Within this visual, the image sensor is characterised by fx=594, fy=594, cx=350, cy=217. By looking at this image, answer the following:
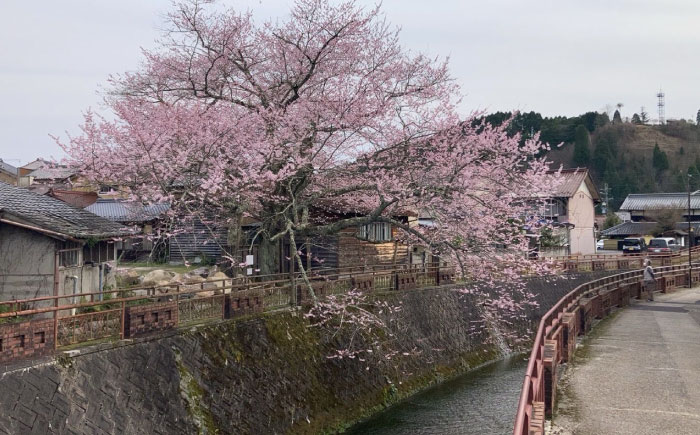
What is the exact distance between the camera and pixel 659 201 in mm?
74312

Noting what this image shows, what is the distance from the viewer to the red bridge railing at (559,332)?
7.12 m

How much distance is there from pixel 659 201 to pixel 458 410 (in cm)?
6656

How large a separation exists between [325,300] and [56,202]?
8.94 meters

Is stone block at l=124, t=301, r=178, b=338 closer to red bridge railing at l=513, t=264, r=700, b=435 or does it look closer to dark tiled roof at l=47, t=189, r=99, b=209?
red bridge railing at l=513, t=264, r=700, b=435

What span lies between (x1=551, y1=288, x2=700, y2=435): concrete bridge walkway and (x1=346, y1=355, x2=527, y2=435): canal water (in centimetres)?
372

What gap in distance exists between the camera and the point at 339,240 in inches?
1165

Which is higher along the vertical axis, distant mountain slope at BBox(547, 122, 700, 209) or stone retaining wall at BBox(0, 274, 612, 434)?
distant mountain slope at BBox(547, 122, 700, 209)

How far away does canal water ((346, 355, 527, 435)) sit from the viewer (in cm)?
1664

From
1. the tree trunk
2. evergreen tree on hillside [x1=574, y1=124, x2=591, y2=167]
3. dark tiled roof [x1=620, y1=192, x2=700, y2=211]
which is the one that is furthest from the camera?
evergreen tree on hillside [x1=574, y1=124, x2=591, y2=167]

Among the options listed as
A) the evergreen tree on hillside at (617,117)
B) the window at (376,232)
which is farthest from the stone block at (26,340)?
the evergreen tree on hillside at (617,117)

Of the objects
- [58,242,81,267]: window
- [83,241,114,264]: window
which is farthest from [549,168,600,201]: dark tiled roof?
[58,242,81,267]: window

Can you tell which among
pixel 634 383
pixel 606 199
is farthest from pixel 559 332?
pixel 606 199

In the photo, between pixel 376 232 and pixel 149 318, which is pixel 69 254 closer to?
pixel 149 318

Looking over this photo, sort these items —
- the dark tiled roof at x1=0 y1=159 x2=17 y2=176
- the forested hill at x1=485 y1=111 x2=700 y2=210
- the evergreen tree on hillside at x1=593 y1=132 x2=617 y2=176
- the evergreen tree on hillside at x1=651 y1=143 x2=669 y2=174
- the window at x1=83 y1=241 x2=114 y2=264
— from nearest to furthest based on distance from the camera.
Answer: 1. the window at x1=83 y1=241 x2=114 y2=264
2. the dark tiled roof at x1=0 y1=159 x2=17 y2=176
3. the forested hill at x1=485 y1=111 x2=700 y2=210
4. the evergreen tree on hillside at x1=651 y1=143 x2=669 y2=174
5. the evergreen tree on hillside at x1=593 y1=132 x2=617 y2=176
